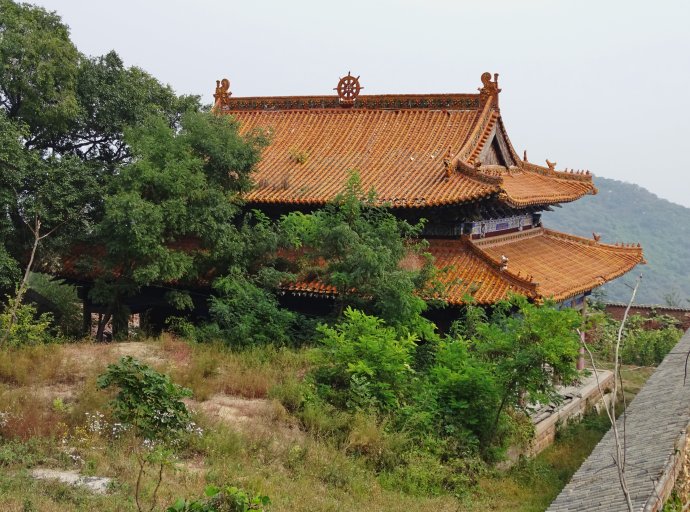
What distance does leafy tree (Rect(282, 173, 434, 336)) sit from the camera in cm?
1448

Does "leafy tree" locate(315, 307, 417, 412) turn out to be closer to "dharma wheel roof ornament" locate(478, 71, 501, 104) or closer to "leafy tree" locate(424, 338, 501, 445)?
"leafy tree" locate(424, 338, 501, 445)

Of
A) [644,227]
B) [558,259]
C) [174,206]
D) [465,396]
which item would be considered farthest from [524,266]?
[644,227]

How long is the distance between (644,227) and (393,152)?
9692 centimetres

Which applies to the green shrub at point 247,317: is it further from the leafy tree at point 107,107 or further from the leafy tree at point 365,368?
the leafy tree at point 107,107

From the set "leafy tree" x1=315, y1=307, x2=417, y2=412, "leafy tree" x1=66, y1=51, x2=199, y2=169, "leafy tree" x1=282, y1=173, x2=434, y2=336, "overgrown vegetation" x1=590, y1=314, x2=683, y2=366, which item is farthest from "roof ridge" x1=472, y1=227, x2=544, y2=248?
"leafy tree" x1=66, y1=51, x2=199, y2=169

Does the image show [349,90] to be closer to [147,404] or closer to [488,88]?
[488,88]

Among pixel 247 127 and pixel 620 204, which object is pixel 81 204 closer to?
pixel 247 127

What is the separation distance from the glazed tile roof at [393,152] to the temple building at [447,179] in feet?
0.09

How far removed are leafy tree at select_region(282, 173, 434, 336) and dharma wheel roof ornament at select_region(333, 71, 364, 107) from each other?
5023 millimetres

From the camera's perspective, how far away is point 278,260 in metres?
Result: 16.7

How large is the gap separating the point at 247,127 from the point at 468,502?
42.6ft

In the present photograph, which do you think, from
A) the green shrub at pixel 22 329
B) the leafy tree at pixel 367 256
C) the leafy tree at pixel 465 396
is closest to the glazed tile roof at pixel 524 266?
the leafy tree at pixel 367 256

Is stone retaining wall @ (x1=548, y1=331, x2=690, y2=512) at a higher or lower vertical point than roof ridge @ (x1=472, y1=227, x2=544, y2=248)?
lower

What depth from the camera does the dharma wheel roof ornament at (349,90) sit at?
2077cm
